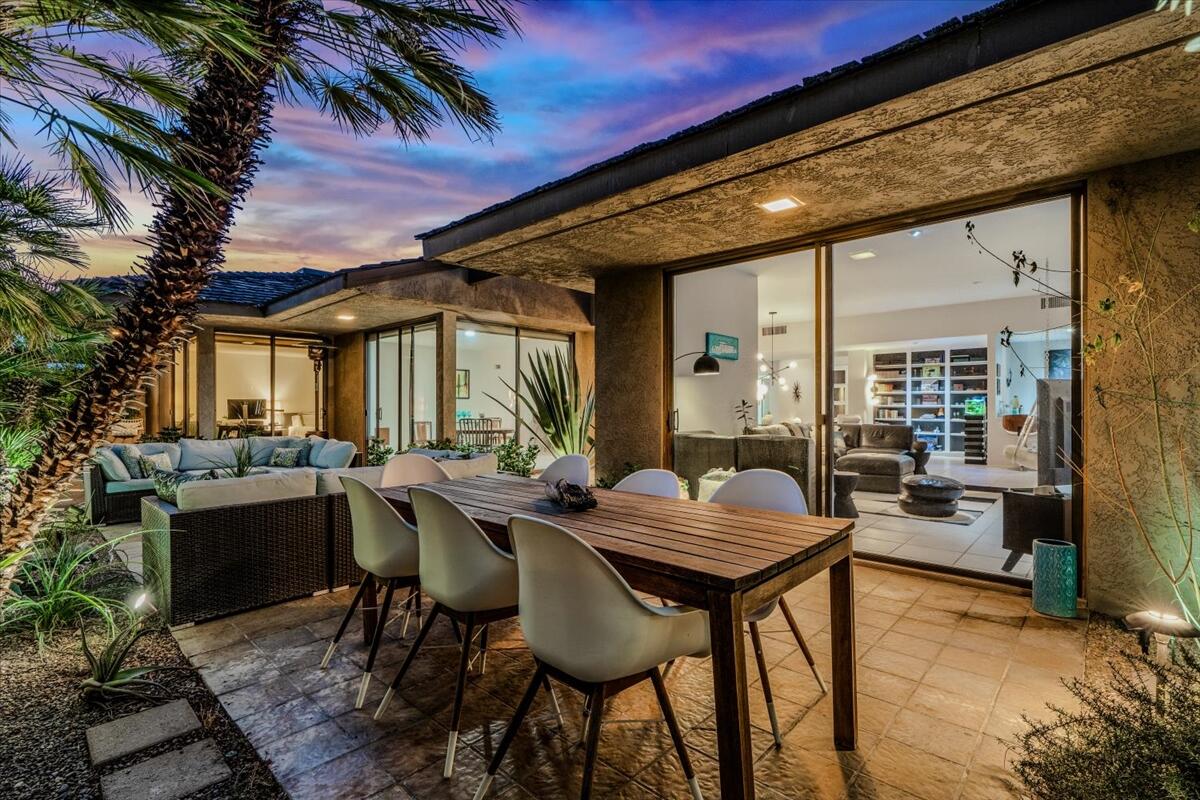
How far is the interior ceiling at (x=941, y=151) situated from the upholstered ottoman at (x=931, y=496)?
3.15 m

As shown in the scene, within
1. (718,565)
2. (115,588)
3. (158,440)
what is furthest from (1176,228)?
(158,440)

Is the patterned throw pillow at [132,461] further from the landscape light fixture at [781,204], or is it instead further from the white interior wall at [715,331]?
the landscape light fixture at [781,204]

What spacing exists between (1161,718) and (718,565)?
1145 millimetres

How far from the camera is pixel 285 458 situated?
267 inches

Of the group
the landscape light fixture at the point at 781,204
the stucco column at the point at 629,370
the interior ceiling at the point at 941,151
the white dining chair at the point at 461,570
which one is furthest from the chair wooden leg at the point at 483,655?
the landscape light fixture at the point at 781,204

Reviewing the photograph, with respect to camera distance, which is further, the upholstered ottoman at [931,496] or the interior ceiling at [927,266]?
the upholstered ottoman at [931,496]

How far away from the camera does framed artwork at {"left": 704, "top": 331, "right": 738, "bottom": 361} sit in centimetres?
685

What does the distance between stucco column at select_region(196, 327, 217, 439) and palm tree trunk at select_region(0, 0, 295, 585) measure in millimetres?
7428

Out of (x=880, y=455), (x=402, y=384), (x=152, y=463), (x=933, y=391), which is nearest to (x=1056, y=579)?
(x=880, y=455)

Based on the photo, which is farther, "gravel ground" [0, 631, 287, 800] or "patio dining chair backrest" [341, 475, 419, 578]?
"patio dining chair backrest" [341, 475, 419, 578]

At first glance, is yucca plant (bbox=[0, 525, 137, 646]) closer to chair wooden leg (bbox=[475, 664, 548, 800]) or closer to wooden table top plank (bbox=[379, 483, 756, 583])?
wooden table top plank (bbox=[379, 483, 756, 583])

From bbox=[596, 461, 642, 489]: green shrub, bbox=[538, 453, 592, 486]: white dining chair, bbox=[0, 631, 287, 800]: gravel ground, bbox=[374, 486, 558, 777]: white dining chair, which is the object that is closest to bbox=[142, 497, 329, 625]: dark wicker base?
bbox=[0, 631, 287, 800]: gravel ground

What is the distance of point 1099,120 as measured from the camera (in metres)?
2.42

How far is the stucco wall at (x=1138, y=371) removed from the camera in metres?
2.76
